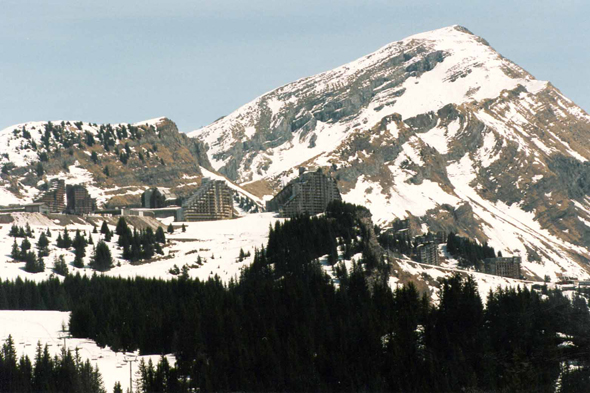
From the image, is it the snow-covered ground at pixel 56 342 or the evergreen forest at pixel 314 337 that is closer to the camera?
the evergreen forest at pixel 314 337

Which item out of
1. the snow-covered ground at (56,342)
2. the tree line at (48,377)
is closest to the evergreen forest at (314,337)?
the snow-covered ground at (56,342)

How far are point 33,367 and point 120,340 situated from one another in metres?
22.2

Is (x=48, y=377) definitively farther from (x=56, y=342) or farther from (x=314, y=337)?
(x=314, y=337)

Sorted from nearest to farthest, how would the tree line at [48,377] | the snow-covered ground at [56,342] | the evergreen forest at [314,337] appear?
the evergreen forest at [314,337] < the tree line at [48,377] < the snow-covered ground at [56,342]

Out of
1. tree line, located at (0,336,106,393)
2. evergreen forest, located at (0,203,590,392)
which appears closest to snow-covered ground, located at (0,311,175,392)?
evergreen forest, located at (0,203,590,392)

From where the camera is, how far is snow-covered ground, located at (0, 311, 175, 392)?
147 m

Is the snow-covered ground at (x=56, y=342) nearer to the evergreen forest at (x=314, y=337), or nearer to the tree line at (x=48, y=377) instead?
the evergreen forest at (x=314, y=337)

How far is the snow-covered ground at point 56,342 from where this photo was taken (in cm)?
14660

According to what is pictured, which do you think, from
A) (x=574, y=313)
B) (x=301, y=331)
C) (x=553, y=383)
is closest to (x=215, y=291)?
(x=301, y=331)

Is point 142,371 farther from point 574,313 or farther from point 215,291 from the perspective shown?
point 574,313

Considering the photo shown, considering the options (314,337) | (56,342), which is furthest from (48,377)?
(314,337)

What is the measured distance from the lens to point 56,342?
163500mm

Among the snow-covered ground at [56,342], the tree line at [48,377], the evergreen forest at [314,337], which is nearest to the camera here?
the evergreen forest at [314,337]

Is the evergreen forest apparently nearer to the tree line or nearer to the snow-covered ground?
the snow-covered ground
